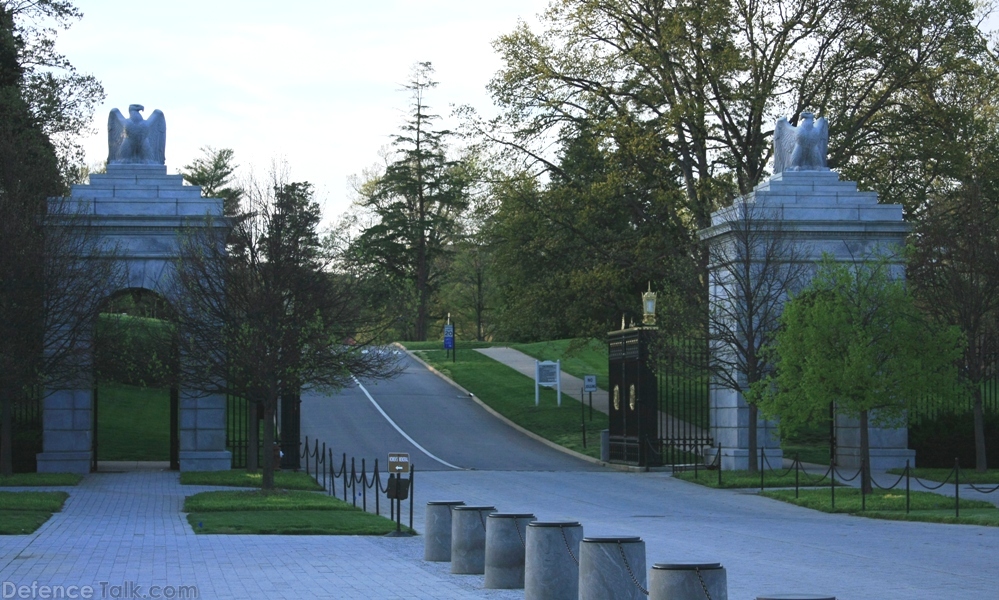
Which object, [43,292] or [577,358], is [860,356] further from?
[577,358]

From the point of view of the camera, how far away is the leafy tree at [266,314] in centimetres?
2441

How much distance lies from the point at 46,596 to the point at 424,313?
235 feet

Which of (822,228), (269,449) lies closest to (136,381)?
(269,449)

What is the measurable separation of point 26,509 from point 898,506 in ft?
49.7

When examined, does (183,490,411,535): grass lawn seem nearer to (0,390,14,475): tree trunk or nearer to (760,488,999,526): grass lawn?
(0,390,14,475): tree trunk

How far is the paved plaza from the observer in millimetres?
12797

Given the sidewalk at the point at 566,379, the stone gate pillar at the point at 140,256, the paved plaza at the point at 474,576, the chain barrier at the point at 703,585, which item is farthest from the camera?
the sidewalk at the point at 566,379

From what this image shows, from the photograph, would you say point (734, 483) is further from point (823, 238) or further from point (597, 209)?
point (597, 209)

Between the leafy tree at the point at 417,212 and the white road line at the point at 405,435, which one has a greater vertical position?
the leafy tree at the point at 417,212

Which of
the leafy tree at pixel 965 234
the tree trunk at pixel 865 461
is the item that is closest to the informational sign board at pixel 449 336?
the leafy tree at pixel 965 234

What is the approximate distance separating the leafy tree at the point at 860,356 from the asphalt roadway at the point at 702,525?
7.12 feet

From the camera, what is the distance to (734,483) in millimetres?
27391

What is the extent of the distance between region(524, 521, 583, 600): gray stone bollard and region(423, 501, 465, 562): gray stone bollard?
363cm

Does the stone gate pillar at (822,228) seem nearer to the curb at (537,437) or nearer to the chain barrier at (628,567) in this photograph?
the curb at (537,437)
